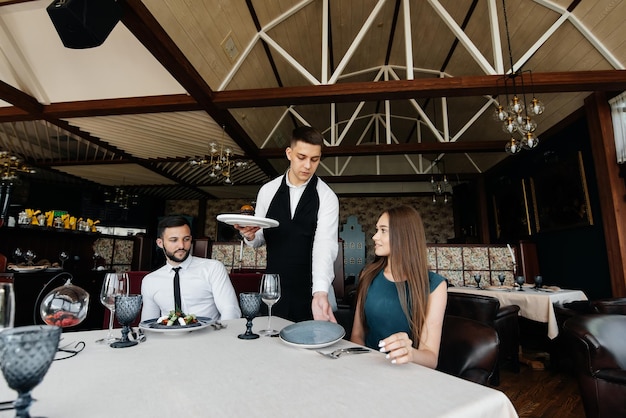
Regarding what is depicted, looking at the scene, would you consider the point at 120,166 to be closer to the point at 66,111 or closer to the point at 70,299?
the point at 66,111

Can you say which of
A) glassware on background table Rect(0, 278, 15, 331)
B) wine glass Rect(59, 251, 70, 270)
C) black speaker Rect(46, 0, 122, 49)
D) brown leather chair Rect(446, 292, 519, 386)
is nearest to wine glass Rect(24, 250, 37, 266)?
wine glass Rect(59, 251, 70, 270)

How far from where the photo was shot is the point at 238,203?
39.2 ft

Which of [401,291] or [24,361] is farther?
[401,291]

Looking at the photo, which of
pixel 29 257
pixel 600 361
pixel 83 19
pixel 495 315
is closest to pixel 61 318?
pixel 600 361

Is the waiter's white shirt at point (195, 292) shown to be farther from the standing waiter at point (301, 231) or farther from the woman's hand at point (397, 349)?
the woman's hand at point (397, 349)

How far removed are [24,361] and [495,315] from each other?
3022mm

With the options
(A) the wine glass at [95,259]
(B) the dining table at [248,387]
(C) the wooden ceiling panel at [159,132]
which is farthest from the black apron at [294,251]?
(A) the wine glass at [95,259]

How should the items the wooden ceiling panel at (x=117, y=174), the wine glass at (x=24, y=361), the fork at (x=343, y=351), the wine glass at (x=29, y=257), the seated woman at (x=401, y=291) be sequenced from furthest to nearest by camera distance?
the wooden ceiling panel at (x=117, y=174) < the wine glass at (x=29, y=257) < the seated woman at (x=401, y=291) < the fork at (x=343, y=351) < the wine glass at (x=24, y=361)

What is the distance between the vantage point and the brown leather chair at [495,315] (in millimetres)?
2650

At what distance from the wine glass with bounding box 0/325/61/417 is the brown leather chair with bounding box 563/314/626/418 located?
1867 mm

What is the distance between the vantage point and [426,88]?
4223mm

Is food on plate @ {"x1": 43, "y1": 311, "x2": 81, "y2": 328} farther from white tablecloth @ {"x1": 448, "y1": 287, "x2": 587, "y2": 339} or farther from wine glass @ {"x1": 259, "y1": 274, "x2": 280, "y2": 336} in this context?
white tablecloth @ {"x1": 448, "y1": 287, "x2": 587, "y2": 339}

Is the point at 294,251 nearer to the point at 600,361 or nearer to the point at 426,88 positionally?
the point at 600,361

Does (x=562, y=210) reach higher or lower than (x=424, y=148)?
lower
